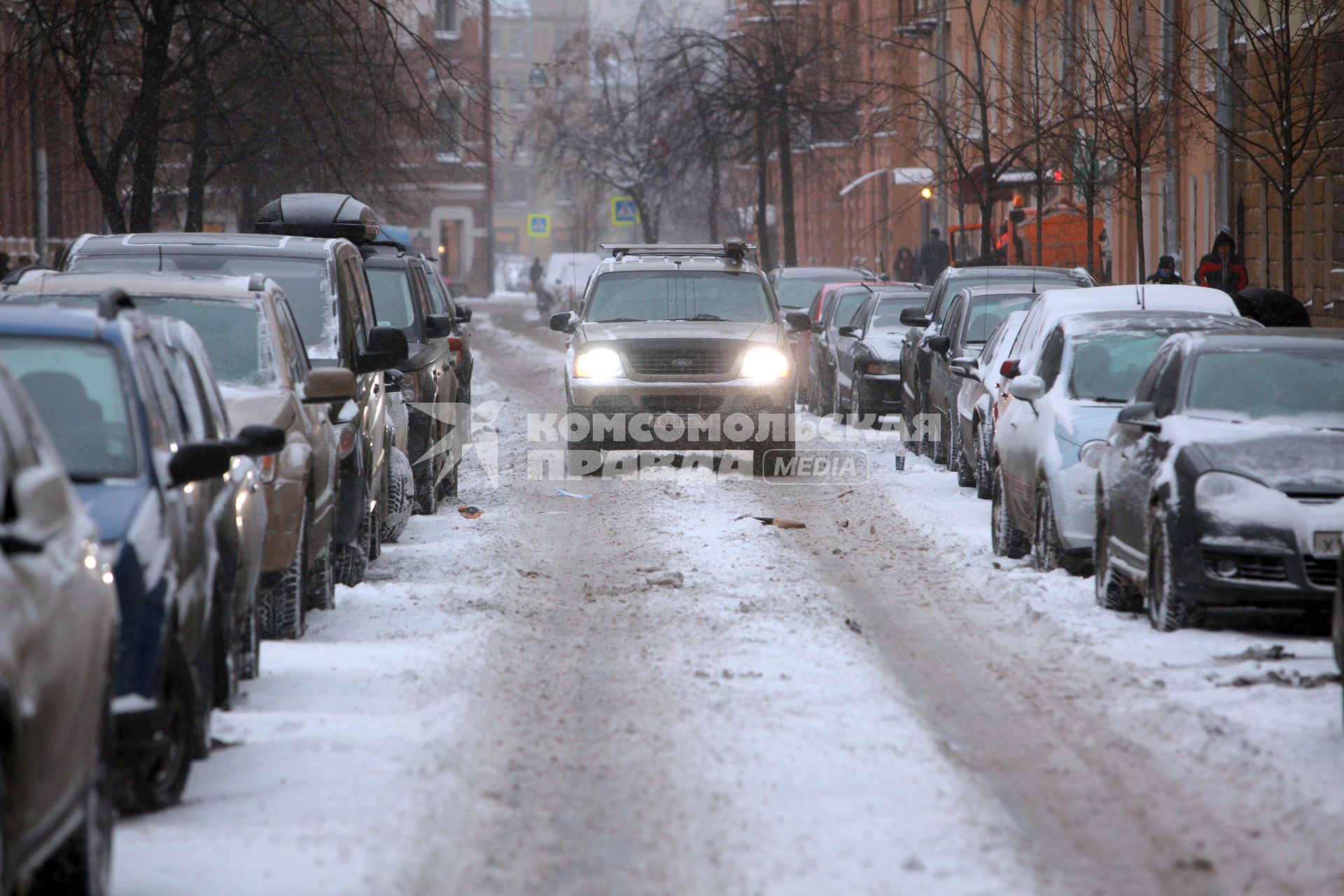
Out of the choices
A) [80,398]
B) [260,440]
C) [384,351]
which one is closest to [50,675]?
[80,398]

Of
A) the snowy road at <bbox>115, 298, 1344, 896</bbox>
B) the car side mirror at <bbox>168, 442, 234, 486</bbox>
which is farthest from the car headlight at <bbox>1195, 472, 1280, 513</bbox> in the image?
the car side mirror at <bbox>168, 442, 234, 486</bbox>

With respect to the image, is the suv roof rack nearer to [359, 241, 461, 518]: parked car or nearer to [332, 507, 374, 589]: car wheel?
[359, 241, 461, 518]: parked car

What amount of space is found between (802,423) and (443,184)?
2625 inches

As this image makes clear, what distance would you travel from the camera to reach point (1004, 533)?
12.3 meters

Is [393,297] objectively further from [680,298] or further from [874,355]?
[874,355]

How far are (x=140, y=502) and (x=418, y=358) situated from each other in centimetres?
902

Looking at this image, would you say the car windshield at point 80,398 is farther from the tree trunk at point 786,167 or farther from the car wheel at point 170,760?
the tree trunk at point 786,167

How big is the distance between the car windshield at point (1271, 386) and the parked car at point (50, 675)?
20.4 feet

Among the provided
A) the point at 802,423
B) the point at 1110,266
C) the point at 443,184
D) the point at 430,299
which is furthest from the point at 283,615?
the point at 443,184

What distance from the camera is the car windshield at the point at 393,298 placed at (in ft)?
52.5

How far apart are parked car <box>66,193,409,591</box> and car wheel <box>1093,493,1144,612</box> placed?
389 centimetres

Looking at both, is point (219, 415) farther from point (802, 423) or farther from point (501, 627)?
point (802, 423)

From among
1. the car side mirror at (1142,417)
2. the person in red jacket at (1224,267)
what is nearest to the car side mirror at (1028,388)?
the car side mirror at (1142,417)

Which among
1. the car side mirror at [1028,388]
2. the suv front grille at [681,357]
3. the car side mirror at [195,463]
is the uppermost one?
the suv front grille at [681,357]
